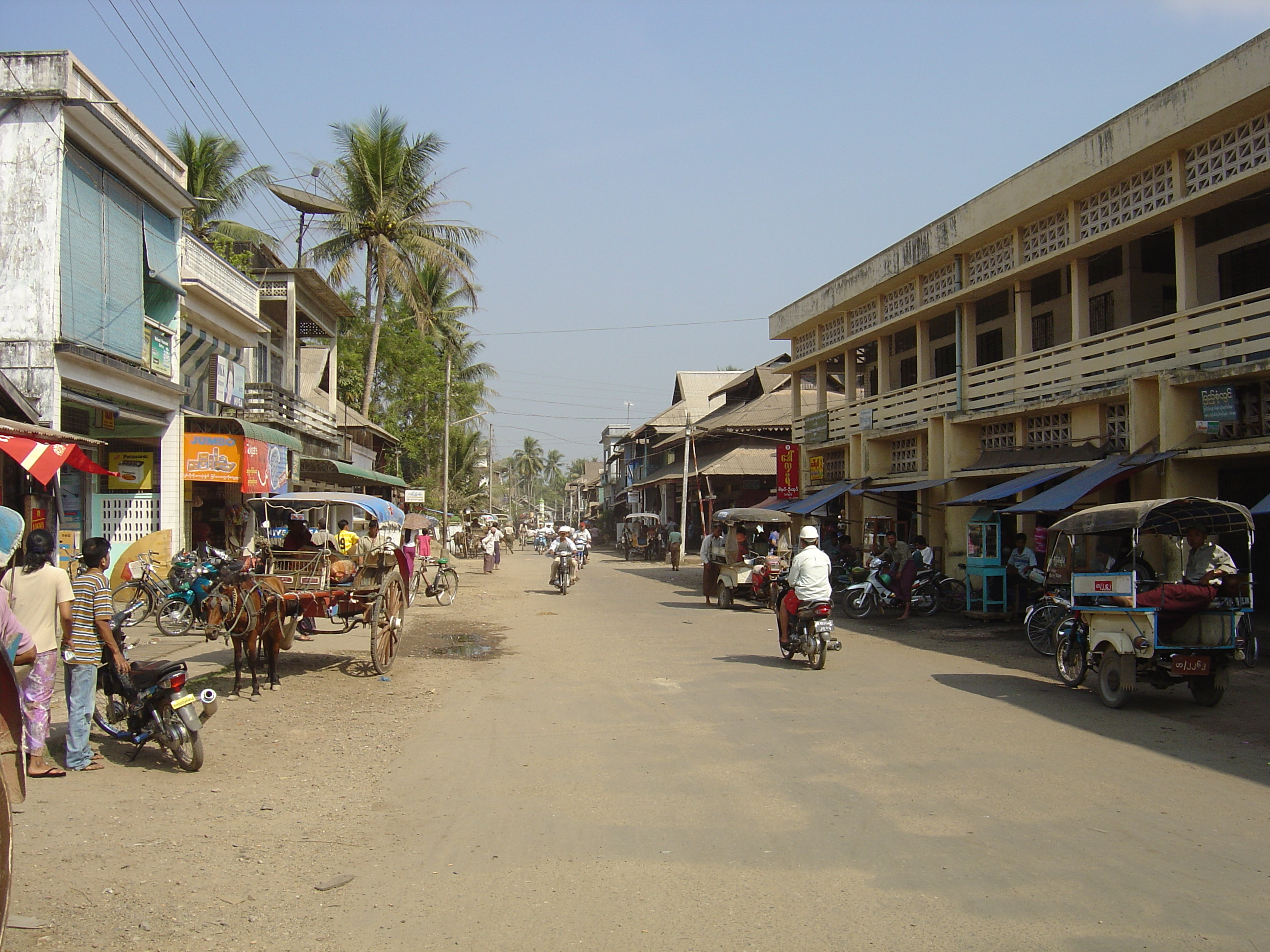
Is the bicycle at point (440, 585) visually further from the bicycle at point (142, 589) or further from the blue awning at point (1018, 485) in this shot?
the blue awning at point (1018, 485)

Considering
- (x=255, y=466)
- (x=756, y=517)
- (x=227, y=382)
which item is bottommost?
(x=756, y=517)

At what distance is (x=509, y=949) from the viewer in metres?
4.04

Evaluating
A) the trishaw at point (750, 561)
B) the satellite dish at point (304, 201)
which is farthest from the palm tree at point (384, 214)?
the trishaw at point (750, 561)

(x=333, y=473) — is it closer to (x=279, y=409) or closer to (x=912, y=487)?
(x=279, y=409)

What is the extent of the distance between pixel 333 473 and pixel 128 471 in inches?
364

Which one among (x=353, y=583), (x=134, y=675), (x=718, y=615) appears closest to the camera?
(x=134, y=675)

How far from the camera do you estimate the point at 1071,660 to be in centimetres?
1093

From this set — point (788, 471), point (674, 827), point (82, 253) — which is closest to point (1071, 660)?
point (674, 827)

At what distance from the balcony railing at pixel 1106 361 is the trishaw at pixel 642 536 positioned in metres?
21.8

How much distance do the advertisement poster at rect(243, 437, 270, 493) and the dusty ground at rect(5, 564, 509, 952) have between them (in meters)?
9.63

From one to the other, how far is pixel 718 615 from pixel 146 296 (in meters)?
12.5

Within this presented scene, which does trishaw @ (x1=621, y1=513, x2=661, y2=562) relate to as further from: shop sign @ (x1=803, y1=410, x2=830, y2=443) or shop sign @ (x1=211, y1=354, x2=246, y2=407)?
shop sign @ (x1=211, y1=354, x2=246, y2=407)

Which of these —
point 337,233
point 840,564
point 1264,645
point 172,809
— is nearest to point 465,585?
point 840,564

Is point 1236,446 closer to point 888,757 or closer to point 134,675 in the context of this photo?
point 888,757
